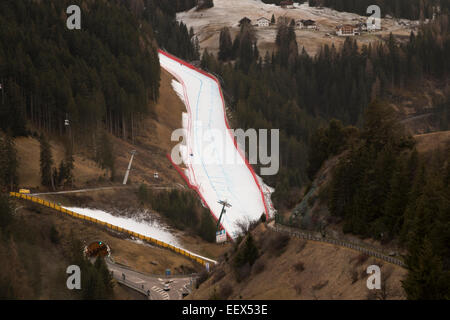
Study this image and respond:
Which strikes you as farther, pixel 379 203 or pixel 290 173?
pixel 290 173

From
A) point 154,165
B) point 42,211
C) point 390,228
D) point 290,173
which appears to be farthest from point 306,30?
point 390,228

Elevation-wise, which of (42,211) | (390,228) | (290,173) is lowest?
(290,173)

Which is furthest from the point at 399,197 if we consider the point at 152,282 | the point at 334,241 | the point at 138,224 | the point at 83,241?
the point at 138,224

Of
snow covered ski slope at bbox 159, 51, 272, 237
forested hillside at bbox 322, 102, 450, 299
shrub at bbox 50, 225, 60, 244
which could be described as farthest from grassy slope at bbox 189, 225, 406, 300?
snow covered ski slope at bbox 159, 51, 272, 237

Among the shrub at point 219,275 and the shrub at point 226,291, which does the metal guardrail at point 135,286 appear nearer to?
the shrub at point 219,275
